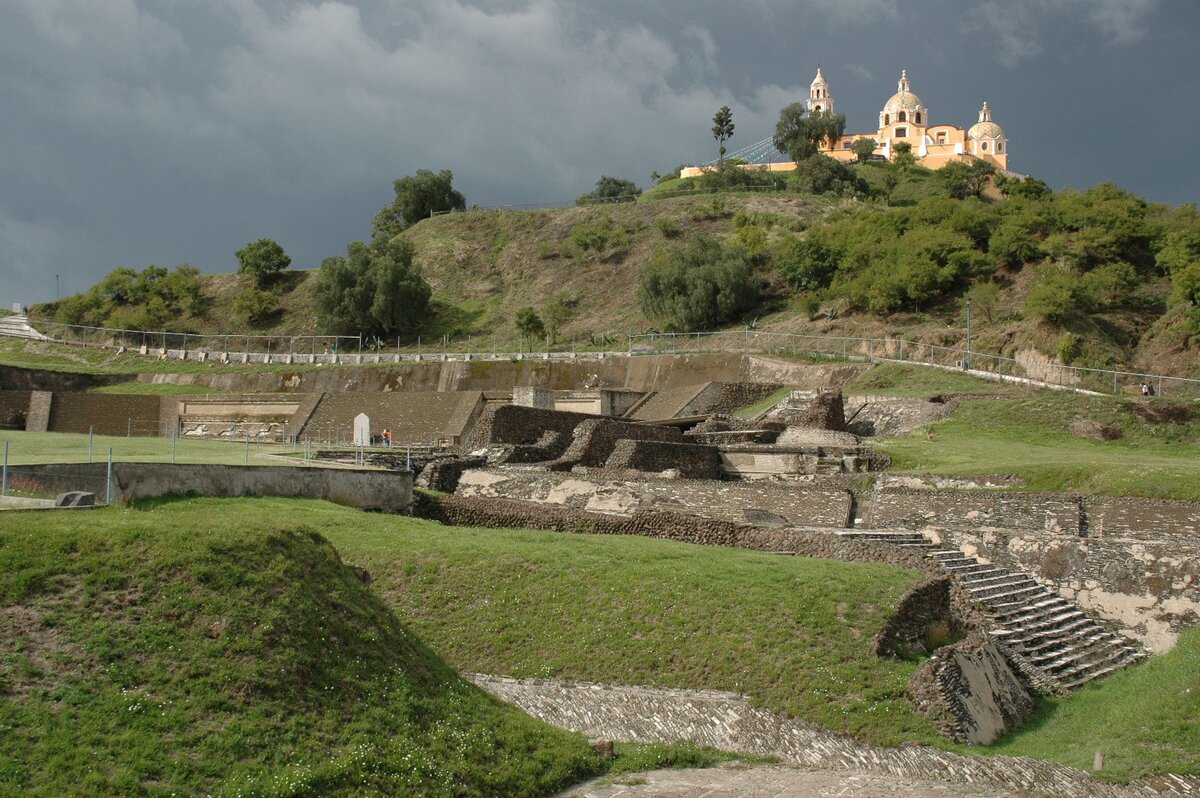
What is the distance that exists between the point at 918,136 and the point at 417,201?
2213 inches

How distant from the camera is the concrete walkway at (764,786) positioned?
9.14 m

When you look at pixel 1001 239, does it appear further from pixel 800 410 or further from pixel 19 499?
pixel 19 499

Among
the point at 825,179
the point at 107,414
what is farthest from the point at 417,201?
the point at 107,414

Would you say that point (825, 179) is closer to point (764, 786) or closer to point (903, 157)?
point (903, 157)

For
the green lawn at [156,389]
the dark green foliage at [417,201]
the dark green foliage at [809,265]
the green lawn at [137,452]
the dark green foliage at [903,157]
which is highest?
the dark green foliage at [903,157]

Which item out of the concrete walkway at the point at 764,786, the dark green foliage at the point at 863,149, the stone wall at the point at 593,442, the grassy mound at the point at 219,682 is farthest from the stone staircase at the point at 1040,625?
the dark green foliage at the point at 863,149

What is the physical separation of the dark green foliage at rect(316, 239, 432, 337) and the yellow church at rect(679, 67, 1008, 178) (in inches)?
1754

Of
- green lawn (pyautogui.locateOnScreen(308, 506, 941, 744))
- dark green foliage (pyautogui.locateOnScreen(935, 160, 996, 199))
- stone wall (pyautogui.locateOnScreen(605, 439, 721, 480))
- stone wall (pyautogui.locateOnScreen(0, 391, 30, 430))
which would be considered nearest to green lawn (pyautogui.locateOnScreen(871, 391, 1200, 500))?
stone wall (pyautogui.locateOnScreen(605, 439, 721, 480))

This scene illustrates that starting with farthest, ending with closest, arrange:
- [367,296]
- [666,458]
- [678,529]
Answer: [367,296], [666,458], [678,529]

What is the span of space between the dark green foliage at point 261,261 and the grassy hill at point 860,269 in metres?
1.27

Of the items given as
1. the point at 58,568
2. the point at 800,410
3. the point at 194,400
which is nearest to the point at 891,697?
the point at 58,568

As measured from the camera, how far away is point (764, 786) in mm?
9445

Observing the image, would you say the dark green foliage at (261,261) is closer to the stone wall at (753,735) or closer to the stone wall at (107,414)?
the stone wall at (107,414)

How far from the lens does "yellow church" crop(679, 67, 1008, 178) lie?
106 metres
